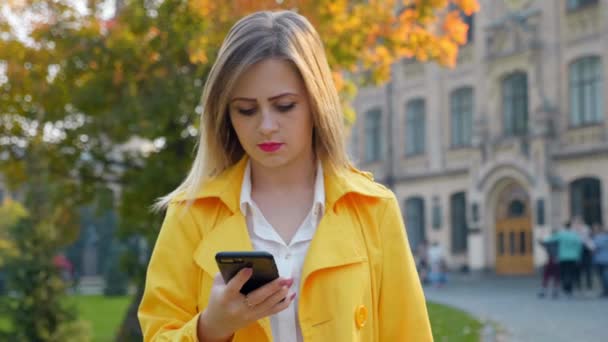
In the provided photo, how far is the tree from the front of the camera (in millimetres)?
13711

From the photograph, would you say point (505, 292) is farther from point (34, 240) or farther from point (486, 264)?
point (34, 240)

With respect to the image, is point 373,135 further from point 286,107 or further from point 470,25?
point 286,107

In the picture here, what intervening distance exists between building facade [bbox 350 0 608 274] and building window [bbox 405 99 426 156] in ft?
0.13

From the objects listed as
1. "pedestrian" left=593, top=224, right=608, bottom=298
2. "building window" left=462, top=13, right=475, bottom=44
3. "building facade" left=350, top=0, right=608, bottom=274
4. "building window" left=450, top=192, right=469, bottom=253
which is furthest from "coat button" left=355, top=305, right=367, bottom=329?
"building window" left=462, top=13, right=475, bottom=44

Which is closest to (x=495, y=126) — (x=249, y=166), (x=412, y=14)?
(x=412, y=14)

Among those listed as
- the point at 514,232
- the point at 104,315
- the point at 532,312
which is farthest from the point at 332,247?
the point at 514,232

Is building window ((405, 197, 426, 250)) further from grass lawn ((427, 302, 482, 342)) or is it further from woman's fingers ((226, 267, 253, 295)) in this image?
woman's fingers ((226, 267, 253, 295))

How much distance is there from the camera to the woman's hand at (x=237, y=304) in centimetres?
228

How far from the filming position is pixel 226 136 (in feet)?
9.22

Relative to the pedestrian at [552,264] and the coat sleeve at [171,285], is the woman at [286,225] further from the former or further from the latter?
the pedestrian at [552,264]

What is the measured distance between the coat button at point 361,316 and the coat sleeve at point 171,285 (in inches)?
16.7

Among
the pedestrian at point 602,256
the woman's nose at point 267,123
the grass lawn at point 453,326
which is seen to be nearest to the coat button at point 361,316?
the woman's nose at point 267,123

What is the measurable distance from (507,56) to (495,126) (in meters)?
2.55

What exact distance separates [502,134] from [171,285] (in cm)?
3277
